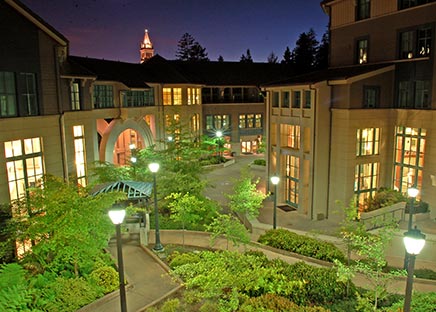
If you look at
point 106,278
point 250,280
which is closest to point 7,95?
point 106,278

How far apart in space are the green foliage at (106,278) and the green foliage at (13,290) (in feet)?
8.06

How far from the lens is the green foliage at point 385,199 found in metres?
24.0

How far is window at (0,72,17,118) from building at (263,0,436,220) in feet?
56.5

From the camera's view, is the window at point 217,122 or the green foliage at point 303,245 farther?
the window at point 217,122

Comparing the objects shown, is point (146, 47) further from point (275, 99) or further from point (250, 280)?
point (250, 280)

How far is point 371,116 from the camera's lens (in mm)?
25141

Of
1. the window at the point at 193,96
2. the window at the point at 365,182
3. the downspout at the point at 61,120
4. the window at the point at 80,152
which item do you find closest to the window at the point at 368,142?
the window at the point at 365,182

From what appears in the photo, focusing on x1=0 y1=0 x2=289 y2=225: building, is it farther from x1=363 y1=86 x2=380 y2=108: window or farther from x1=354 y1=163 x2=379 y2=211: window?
x1=354 y1=163 x2=379 y2=211: window

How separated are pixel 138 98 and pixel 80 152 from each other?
12.3 metres

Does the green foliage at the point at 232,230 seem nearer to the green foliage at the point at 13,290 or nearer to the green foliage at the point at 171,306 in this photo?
the green foliage at the point at 171,306

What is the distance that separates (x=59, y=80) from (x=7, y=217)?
8.32 meters

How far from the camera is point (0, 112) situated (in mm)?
17750

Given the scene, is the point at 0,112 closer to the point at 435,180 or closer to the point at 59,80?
the point at 59,80

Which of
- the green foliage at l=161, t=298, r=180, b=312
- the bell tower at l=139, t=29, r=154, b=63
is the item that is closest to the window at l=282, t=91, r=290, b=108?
the green foliage at l=161, t=298, r=180, b=312
